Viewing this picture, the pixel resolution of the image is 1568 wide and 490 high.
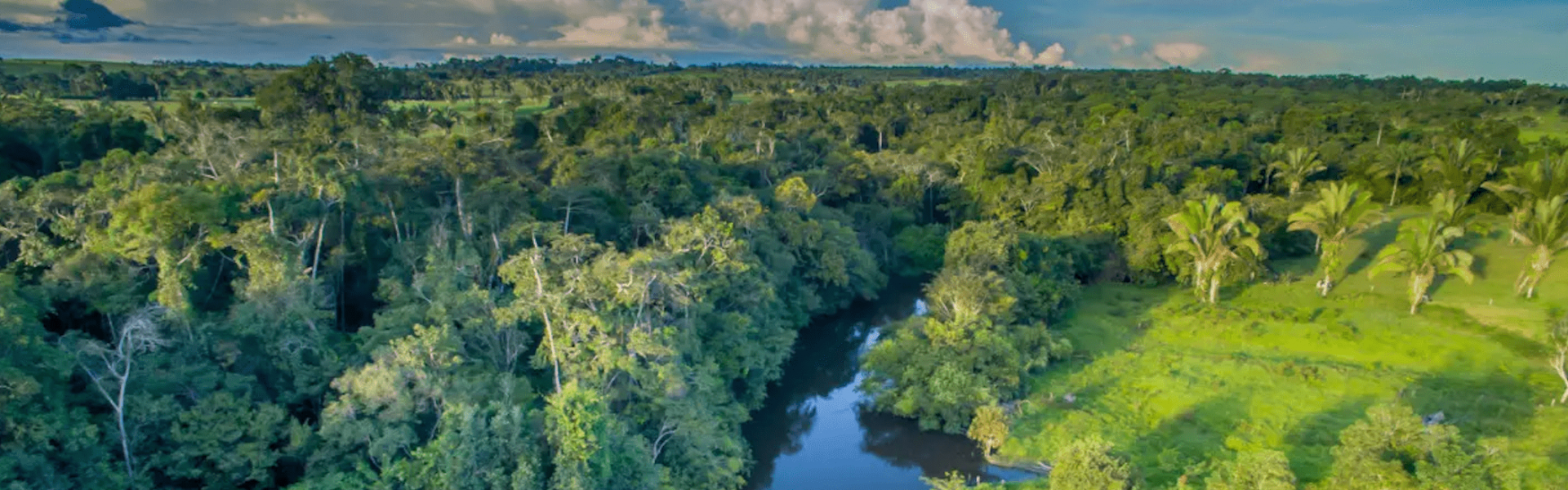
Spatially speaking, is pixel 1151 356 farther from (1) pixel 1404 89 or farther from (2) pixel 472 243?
(1) pixel 1404 89

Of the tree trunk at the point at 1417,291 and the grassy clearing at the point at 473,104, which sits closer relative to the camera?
the tree trunk at the point at 1417,291

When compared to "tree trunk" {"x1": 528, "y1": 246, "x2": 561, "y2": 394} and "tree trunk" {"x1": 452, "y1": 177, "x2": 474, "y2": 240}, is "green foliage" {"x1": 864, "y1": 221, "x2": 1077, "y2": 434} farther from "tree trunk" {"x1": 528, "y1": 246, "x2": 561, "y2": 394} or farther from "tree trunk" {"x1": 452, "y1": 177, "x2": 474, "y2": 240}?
"tree trunk" {"x1": 452, "y1": 177, "x2": 474, "y2": 240}

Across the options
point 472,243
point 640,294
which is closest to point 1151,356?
point 640,294

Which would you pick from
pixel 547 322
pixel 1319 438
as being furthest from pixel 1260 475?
pixel 547 322

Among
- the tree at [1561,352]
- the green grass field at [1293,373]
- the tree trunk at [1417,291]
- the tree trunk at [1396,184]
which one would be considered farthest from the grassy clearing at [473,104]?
the tree trunk at [1396,184]

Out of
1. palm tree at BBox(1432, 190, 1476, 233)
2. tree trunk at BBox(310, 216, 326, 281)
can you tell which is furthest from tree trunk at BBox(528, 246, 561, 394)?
palm tree at BBox(1432, 190, 1476, 233)

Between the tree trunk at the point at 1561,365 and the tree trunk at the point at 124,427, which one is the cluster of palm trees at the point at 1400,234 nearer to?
the tree trunk at the point at 1561,365
